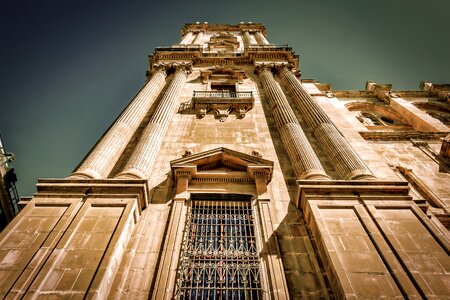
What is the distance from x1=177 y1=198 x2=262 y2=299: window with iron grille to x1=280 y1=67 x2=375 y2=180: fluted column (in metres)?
3.69

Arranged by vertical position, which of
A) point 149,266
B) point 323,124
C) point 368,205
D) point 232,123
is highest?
point 232,123

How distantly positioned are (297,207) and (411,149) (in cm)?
1070

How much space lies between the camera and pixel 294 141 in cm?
1133

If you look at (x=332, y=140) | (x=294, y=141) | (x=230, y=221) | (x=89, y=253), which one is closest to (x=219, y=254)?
(x=230, y=221)

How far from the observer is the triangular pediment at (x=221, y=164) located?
389 inches

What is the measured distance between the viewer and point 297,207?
8.85 meters

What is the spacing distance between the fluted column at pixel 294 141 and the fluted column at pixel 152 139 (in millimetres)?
5394

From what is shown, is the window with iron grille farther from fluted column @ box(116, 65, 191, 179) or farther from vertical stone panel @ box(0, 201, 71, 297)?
vertical stone panel @ box(0, 201, 71, 297)

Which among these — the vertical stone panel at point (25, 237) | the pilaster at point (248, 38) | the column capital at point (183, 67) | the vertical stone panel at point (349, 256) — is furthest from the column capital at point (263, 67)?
the vertical stone panel at point (25, 237)

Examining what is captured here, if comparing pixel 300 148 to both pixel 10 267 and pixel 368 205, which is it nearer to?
pixel 368 205

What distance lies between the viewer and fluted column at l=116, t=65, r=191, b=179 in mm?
9574

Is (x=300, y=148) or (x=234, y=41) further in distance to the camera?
(x=234, y=41)

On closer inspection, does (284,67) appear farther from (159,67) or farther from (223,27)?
(223,27)

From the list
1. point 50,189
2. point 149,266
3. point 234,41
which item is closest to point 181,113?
point 50,189
